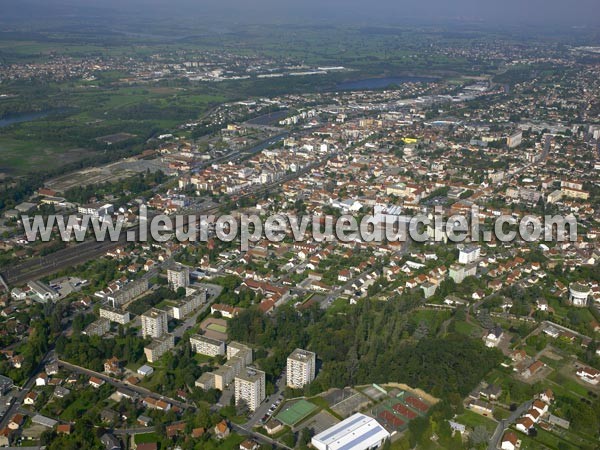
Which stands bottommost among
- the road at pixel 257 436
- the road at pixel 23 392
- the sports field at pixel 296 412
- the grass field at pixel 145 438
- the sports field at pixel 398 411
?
the road at pixel 23 392

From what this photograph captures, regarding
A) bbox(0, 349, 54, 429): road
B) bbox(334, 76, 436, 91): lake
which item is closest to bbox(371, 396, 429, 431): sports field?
bbox(0, 349, 54, 429): road

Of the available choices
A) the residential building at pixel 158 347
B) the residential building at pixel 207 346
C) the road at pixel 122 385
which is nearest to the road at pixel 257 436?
the road at pixel 122 385

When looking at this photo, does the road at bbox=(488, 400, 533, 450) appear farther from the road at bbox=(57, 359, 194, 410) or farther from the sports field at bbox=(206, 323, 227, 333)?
the sports field at bbox=(206, 323, 227, 333)

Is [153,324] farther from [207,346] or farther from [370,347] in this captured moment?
[370,347]

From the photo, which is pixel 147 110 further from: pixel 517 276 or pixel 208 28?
pixel 208 28

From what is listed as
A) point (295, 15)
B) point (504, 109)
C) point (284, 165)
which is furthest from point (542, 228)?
point (295, 15)

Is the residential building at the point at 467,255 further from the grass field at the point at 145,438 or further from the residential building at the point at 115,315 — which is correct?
the grass field at the point at 145,438

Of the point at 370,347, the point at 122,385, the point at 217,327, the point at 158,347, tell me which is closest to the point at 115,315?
the point at 158,347
